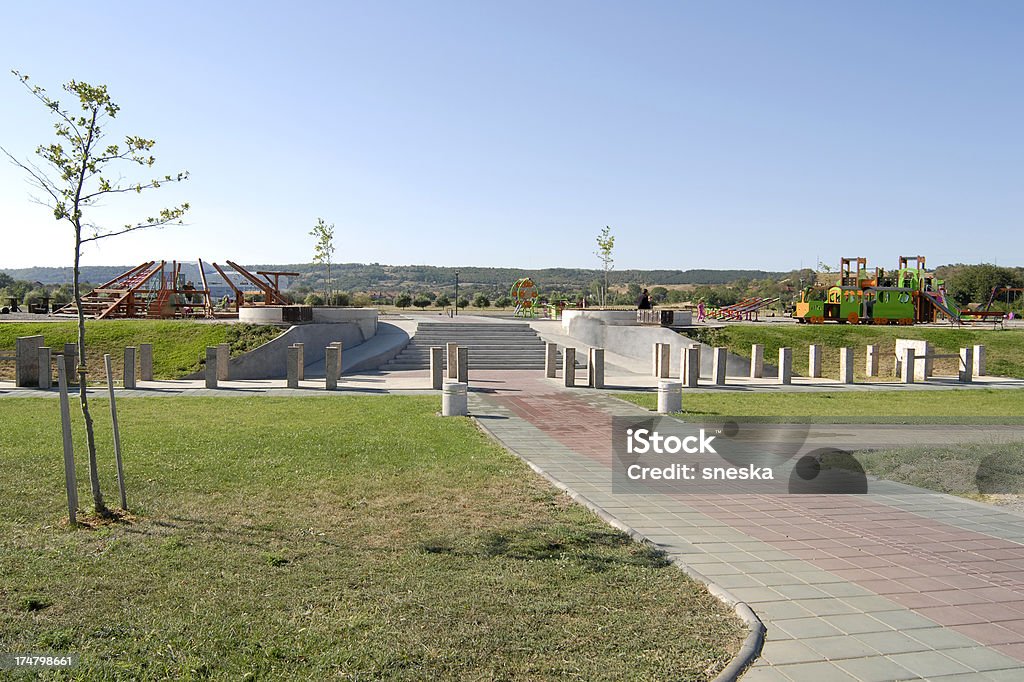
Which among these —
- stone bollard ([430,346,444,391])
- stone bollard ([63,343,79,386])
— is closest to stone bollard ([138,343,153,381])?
stone bollard ([63,343,79,386])

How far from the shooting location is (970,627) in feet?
15.1

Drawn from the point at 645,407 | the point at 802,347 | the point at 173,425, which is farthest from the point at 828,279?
the point at 173,425

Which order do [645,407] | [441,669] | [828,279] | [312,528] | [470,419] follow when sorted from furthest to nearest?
[828,279] < [645,407] < [470,419] < [312,528] < [441,669]

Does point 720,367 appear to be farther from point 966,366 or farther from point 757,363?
point 966,366

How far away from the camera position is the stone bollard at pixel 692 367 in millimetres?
19094

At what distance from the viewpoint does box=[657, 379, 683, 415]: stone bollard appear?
1461 cm

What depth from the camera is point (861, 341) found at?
27141mm

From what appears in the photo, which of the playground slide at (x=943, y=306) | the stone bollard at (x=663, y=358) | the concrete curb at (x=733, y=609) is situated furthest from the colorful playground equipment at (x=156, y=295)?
the playground slide at (x=943, y=306)

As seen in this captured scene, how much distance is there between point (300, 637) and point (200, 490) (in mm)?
3973

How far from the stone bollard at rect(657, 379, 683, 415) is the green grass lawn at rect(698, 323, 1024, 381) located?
35.1 feet

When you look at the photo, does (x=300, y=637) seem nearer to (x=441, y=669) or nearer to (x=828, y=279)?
(x=441, y=669)

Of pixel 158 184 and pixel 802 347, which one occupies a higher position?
pixel 158 184

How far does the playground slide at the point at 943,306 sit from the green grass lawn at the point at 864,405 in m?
19.4

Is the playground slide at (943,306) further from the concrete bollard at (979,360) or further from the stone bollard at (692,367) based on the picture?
the stone bollard at (692,367)
